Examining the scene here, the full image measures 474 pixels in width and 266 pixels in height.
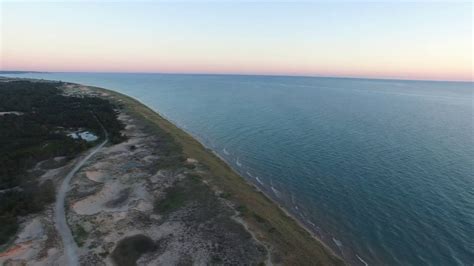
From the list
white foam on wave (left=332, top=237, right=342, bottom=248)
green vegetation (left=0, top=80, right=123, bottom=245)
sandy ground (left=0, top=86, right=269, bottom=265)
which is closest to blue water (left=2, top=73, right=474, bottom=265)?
white foam on wave (left=332, top=237, right=342, bottom=248)

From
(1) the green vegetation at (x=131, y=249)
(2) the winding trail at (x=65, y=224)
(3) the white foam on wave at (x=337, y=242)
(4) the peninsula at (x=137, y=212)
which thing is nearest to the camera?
(2) the winding trail at (x=65, y=224)

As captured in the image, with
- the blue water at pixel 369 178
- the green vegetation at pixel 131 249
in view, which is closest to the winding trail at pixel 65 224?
the green vegetation at pixel 131 249

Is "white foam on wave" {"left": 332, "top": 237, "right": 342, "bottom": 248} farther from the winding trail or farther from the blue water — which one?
the winding trail

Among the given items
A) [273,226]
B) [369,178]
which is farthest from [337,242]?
[369,178]

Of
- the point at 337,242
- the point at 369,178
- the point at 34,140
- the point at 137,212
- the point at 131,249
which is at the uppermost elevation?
the point at 34,140

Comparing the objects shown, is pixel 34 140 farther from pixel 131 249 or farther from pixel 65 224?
pixel 131 249

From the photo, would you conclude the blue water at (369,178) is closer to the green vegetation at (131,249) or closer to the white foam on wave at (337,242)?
the white foam on wave at (337,242)
